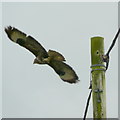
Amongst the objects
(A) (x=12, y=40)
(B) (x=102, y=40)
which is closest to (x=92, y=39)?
(B) (x=102, y=40)

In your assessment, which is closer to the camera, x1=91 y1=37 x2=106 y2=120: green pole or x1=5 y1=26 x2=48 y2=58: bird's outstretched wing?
x1=91 y1=37 x2=106 y2=120: green pole

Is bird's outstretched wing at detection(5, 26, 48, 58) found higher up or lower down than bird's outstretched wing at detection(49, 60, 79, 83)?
higher up

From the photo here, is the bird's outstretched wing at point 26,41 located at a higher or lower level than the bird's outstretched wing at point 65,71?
higher

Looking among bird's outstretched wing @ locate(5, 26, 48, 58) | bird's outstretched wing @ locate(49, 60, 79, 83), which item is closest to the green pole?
bird's outstretched wing @ locate(49, 60, 79, 83)

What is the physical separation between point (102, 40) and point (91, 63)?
0.24 metres

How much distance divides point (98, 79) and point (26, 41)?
88cm

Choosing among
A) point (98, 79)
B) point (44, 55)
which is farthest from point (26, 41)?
point (98, 79)

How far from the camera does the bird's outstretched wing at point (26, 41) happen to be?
144 inches

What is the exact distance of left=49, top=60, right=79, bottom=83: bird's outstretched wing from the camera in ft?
11.8

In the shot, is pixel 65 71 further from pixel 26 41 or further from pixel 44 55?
pixel 26 41

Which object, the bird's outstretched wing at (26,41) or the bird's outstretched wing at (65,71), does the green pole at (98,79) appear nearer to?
the bird's outstretched wing at (65,71)

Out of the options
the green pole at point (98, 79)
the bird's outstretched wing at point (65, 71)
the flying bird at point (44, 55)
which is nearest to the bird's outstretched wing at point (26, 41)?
the flying bird at point (44, 55)

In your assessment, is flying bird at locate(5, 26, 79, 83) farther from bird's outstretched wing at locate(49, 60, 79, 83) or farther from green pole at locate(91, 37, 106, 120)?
green pole at locate(91, 37, 106, 120)

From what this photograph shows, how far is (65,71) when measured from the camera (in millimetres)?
3641
